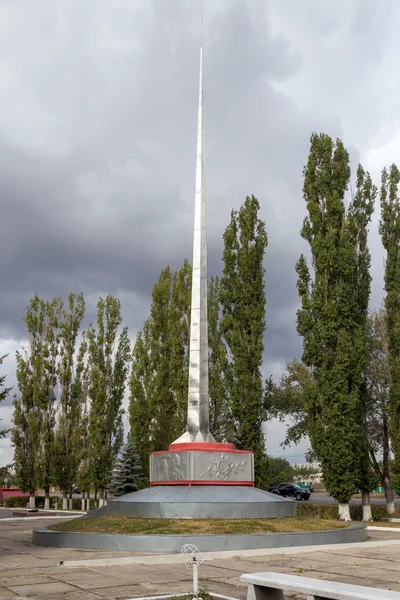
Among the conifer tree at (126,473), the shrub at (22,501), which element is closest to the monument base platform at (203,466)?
the conifer tree at (126,473)

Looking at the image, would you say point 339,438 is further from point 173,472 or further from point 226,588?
point 226,588

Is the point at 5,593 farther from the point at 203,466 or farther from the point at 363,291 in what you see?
the point at 363,291

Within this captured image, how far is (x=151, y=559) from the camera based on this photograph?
11.2m

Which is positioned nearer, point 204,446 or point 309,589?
point 309,589

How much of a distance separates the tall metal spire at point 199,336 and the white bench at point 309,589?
11.4m

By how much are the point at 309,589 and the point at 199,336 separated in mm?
13427

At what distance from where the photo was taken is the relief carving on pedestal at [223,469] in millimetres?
16734

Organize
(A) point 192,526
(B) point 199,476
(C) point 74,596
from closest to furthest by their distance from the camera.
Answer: (C) point 74,596, (A) point 192,526, (B) point 199,476

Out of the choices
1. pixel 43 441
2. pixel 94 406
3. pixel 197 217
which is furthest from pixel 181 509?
pixel 43 441

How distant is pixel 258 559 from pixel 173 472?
6032mm

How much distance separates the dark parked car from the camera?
38.9 meters

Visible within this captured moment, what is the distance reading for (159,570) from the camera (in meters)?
9.88

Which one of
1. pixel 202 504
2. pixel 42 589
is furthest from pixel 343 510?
pixel 42 589

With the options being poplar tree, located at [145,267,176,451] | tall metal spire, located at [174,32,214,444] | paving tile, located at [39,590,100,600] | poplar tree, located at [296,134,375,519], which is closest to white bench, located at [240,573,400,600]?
paving tile, located at [39,590,100,600]
